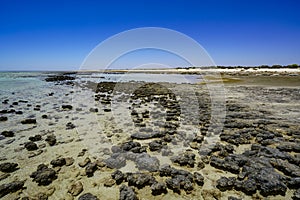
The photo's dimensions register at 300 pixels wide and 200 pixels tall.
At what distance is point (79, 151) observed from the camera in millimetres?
5680

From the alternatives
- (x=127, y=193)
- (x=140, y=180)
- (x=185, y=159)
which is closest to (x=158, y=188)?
(x=140, y=180)

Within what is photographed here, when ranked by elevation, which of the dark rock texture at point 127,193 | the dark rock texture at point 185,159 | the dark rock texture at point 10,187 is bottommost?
the dark rock texture at point 10,187

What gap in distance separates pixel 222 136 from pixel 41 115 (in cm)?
934

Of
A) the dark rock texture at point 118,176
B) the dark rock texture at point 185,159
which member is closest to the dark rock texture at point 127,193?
the dark rock texture at point 118,176

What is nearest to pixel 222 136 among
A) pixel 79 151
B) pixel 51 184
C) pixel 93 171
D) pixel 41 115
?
pixel 93 171

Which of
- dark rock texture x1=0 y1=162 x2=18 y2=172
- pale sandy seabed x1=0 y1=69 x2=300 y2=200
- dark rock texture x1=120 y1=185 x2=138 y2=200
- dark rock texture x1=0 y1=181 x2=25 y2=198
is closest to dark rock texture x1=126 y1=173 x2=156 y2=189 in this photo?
pale sandy seabed x1=0 y1=69 x2=300 y2=200

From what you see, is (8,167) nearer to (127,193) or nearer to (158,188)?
(127,193)

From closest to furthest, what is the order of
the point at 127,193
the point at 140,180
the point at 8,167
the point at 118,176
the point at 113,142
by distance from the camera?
the point at 127,193 → the point at 140,180 → the point at 118,176 → the point at 8,167 → the point at 113,142

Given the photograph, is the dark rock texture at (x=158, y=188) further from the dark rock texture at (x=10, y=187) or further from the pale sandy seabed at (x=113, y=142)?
the dark rock texture at (x=10, y=187)

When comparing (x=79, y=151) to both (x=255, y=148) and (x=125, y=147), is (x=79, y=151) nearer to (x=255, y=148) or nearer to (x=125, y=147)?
(x=125, y=147)

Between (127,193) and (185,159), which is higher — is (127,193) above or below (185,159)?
below

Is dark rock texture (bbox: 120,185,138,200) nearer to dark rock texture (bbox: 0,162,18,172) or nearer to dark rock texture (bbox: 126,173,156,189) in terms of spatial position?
dark rock texture (bbox: 126,173,156,189)

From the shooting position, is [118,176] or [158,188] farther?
[118,176]

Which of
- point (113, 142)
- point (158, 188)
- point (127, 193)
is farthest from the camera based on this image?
point (113, 142)
